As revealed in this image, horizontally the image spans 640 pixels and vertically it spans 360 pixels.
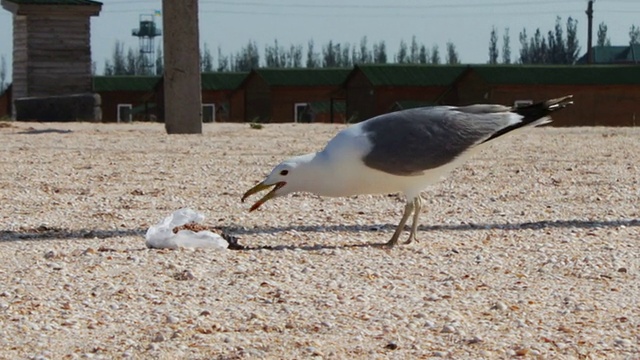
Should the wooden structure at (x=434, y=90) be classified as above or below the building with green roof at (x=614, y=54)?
below

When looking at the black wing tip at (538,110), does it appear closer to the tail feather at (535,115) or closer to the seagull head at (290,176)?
the tail feather at (535,115)

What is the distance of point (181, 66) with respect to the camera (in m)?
20.7

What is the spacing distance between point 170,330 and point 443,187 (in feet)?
22.1

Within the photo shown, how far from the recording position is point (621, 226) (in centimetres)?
878

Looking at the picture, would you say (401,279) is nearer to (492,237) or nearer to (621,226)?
(492,237)

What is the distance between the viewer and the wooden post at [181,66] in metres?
20.5

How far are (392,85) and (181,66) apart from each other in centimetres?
2511

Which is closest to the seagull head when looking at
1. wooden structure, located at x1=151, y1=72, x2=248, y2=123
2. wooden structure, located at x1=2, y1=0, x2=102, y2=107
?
wooden structure, located at x1=2, y1=0, x2=102, y2=107

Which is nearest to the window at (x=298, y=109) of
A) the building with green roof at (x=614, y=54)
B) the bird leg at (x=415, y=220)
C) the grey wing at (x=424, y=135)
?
the building with green roof at (x=614, y=54)

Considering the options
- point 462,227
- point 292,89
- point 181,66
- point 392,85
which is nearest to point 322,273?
point 462,227

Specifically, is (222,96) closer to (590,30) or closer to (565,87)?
(565,87)

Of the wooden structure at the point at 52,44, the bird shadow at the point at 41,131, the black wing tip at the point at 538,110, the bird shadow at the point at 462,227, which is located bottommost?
the bird shadow at the point at 462,227

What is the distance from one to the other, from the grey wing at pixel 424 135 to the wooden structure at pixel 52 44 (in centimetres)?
2633

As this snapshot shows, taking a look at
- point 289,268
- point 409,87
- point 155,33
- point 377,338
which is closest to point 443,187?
point 289,268
